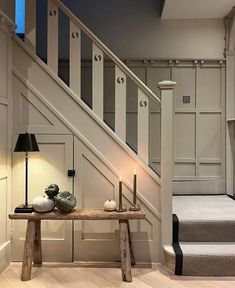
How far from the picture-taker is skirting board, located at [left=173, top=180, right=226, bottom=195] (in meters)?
4.89

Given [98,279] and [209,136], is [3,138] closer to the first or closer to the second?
[98,279]

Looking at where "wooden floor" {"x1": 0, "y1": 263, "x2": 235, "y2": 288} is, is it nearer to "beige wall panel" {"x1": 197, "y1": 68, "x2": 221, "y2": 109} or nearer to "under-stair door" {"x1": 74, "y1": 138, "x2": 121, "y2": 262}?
"under-stair door" {"x1": 74, "y1": 138, "x2": 121, "y2": 262}

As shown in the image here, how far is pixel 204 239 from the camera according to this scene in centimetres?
338

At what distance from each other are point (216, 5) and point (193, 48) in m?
0.69

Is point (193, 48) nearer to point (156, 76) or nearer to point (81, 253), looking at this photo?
point (156, 76)

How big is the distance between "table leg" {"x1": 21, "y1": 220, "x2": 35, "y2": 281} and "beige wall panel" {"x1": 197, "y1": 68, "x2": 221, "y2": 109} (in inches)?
121

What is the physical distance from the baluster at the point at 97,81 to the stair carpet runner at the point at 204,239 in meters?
1.41

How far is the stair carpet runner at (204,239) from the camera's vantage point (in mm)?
3049

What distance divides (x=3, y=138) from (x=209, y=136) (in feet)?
9.89

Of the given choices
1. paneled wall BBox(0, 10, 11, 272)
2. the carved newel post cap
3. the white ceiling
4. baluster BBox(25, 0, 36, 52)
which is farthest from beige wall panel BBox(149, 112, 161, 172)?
paneled wall BBox(0, 10, 11, 272)

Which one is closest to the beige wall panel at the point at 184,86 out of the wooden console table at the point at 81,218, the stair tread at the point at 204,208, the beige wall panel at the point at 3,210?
the stair tread at the point at 204,208

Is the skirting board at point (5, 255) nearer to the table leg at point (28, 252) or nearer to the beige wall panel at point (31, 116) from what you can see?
the table leg at point (28, 252)

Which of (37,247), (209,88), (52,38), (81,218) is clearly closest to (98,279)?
(81,218)

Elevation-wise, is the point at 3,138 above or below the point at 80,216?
above
